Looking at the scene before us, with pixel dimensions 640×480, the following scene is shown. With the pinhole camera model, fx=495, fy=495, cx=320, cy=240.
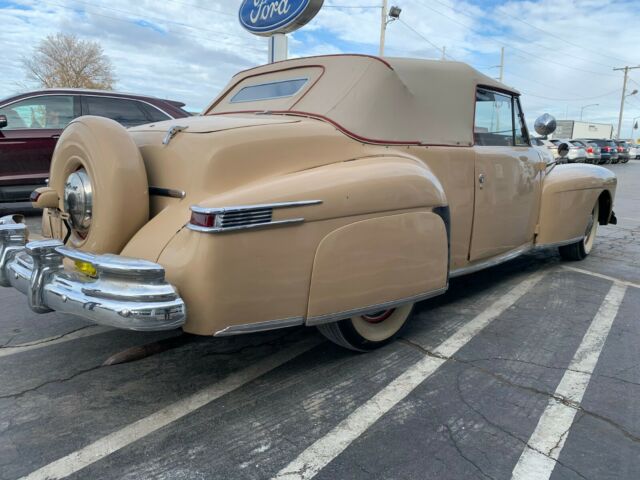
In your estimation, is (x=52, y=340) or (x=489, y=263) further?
(x=489, y=263)

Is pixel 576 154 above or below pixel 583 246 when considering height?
above

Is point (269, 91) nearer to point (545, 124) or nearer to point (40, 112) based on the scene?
point (545, 124)

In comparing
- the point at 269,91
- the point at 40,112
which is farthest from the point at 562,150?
the point at 40,112

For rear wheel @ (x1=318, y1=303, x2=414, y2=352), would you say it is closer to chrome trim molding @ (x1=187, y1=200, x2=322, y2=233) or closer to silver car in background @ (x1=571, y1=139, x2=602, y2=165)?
chrome trim molding @ (x1=187, y1=200, x2=322, y2=233)

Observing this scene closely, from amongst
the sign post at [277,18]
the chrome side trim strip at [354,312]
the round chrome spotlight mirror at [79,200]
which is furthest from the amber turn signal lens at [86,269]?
the sign post at [277,18]

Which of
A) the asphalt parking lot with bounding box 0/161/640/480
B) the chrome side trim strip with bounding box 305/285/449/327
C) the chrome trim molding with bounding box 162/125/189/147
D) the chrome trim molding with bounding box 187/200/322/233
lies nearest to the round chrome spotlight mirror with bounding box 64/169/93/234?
the chrome trim molding with bounding box 162/125/189/147

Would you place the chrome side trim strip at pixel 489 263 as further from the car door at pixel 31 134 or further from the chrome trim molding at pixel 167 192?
the car door at pixel 31 134

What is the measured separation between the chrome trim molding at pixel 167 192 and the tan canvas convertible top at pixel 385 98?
40.3 inches

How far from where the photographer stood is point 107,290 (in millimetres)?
2158

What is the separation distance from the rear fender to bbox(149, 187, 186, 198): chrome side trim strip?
3534 millimetres

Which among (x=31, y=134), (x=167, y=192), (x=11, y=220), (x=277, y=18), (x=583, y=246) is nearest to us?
(x=167, y=192)

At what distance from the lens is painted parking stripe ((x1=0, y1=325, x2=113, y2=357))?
122 inches

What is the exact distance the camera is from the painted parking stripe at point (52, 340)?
122 inches

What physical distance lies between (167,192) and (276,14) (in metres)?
7.04
